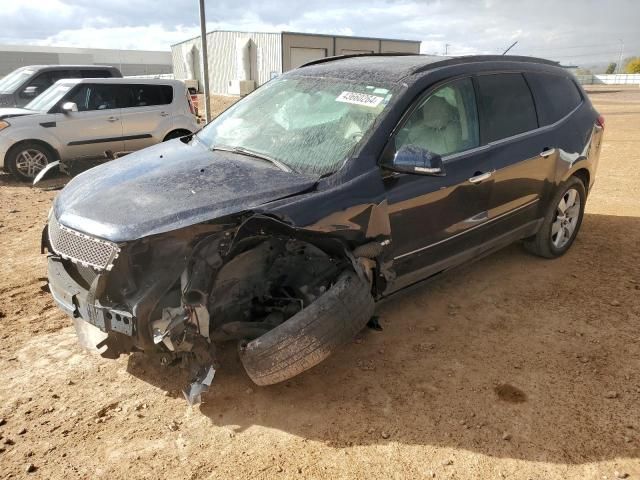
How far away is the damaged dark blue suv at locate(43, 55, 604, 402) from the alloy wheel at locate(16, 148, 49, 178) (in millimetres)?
6003

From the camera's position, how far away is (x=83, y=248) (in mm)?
2684

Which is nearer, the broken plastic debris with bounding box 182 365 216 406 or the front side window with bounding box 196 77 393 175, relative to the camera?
the broken plastic debris with bounding box 182 365 216 406

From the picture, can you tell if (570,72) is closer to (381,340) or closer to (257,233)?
(381,340)

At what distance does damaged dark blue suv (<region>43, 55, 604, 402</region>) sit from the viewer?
2.62 m

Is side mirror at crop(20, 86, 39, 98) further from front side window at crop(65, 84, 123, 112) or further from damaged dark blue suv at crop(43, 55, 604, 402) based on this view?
damaged dark blue suv at crop(43, 55, 604, 402)

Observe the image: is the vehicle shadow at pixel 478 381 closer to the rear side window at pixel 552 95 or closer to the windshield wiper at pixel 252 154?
the windshield wiper at pixel 252 154

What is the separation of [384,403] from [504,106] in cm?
253

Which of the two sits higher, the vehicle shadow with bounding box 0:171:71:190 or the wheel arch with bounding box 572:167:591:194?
the wheel arch with bounding box 572:167:591:194

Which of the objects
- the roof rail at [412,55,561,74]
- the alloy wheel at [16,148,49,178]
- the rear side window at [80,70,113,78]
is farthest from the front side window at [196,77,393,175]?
the rear side window at [80,70,113,78]

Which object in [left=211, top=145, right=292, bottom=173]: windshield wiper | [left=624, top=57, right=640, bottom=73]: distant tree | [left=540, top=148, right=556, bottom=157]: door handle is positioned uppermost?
[left=211, top=145, right=292, bottom=173]: windshield wiper

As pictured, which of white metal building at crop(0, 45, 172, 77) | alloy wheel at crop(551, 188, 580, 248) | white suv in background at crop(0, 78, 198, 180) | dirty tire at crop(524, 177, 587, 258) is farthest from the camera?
white metal building at crop(0, 45, 172, 77)

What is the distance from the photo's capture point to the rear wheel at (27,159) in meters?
8.62

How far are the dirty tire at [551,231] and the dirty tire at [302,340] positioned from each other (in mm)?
2677

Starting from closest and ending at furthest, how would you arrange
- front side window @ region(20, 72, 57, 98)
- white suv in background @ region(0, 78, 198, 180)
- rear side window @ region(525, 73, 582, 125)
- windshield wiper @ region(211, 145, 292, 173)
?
windshield wiper @ region(211, 145, 292, 173) < rear side window @ region(525, 73, 582, 125) < white suv in background @ region(0, 78, 198, 180) < front side window @ region(20, 72, 57, 98)
